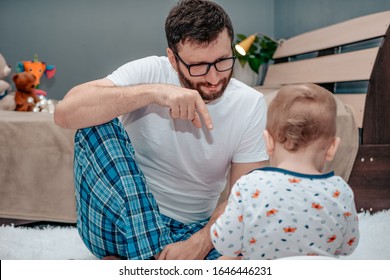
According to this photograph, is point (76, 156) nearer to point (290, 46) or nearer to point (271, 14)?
point (271, 14)

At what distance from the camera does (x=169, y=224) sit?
956 mm

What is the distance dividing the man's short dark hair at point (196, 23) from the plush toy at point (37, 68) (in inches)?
17.8

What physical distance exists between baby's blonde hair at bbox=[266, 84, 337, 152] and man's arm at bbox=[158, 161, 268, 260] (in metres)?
0.30

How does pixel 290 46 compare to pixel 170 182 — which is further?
pixel 290 46

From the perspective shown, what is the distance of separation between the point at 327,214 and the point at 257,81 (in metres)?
1.30

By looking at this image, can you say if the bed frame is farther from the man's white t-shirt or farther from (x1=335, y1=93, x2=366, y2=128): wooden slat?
the man's white t-shirt

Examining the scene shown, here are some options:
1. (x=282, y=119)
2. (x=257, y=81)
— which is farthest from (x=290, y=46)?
(x=282, y=119)

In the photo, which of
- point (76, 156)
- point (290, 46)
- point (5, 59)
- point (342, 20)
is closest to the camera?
point (76, 156)

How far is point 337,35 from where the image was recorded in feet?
4.63

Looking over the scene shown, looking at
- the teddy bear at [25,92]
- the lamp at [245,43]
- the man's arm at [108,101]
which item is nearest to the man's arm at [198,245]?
the man's arm at [108,101]

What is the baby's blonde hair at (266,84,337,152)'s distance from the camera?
0.57 m

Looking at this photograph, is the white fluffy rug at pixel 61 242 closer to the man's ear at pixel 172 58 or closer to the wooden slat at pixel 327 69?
the wooden slat at pixel 327 69

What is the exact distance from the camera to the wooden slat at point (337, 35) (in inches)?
46.5

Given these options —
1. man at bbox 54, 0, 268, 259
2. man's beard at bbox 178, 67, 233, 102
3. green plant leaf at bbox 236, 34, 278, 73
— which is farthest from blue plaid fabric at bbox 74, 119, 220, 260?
green plant leaf at bbox 236, 34, 278, 73
